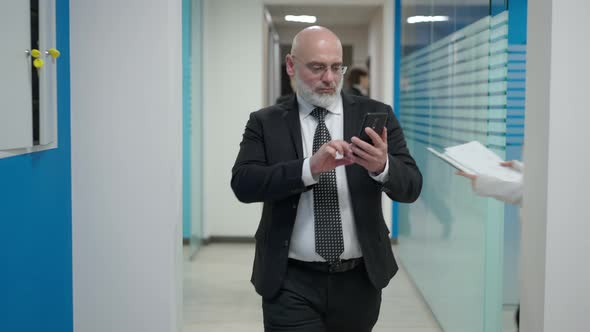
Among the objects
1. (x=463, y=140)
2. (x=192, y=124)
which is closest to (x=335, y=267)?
(x=463, y=140)

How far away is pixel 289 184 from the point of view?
8.02ft

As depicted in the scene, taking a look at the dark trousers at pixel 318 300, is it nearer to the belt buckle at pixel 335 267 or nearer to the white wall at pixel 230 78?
the belt buckle at pixel 335 267

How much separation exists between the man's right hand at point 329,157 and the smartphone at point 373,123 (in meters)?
0.07

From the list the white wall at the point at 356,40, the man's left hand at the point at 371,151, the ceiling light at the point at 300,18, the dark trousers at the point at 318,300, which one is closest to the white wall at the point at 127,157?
the dark trousers at the point at 318,300

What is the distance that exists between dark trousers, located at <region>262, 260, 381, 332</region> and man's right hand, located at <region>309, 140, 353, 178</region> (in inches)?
14.8

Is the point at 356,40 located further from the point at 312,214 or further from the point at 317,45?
the point at 312,214

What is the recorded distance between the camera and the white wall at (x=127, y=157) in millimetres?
2533

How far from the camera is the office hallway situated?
17.6ft

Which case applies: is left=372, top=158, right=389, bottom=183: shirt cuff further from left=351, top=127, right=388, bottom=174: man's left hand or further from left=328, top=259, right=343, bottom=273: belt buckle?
left=328, top=259, right=343, bottom=273: belt buckle

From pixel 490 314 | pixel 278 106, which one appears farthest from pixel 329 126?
pixel 490 314

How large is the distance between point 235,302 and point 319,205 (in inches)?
143

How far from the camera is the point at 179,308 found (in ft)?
8.82

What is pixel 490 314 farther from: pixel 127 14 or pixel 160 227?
pixel 127 14

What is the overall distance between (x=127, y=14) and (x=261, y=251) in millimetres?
960
